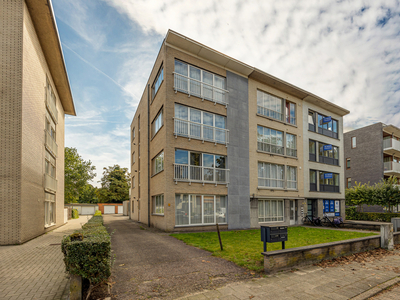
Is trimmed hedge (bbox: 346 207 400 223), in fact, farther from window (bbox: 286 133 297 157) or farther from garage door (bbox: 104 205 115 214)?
garage door (bbox: 104 205 115 214)

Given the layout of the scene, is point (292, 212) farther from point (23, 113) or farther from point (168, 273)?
point (23, 113)

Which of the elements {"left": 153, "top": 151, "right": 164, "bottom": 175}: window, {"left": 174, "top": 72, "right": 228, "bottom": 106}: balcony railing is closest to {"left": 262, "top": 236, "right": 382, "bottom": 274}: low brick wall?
{"left": 153, "top": 151, "right": 164, "bottom": 175}: window

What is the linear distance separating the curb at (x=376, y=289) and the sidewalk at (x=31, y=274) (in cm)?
652

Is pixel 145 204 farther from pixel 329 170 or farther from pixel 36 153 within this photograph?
pixel 329 170

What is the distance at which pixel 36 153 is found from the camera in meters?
15.1

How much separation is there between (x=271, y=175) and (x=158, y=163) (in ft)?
31.3

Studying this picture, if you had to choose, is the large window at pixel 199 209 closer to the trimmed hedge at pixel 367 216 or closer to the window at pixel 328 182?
the window at pixel 328 182

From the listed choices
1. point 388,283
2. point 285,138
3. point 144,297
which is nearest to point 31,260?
point 144,297

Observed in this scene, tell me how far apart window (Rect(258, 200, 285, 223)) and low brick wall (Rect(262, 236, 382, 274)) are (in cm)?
1039

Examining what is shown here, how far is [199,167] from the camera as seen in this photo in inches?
658

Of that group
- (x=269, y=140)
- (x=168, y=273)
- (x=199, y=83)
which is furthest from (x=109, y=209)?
(x=168, y=273)

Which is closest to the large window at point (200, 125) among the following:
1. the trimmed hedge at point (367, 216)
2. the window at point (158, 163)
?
the window at point (158, 163)

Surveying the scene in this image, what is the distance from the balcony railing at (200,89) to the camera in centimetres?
1673

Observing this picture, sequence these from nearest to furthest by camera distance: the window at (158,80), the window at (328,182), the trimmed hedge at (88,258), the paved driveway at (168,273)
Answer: the trimmed hedge at (88,258) → the paved driveway at (168,273) → the window at (158,80) → the window at (328,182)
